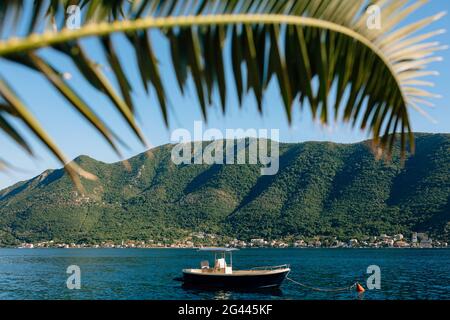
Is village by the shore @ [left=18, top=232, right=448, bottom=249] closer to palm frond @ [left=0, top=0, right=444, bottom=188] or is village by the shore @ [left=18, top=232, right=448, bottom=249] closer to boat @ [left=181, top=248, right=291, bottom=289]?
boat @ [left=181, top=248, right=291, bottom=289]

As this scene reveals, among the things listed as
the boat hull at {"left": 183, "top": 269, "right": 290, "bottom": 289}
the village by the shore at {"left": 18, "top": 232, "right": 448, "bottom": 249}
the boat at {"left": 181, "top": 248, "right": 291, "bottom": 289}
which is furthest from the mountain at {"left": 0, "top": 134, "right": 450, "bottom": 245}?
the boat hull at {"left": 183, "top": 269, "right": 290, "bottom": 289}

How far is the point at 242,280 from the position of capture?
140 ft

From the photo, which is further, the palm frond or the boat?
the boat

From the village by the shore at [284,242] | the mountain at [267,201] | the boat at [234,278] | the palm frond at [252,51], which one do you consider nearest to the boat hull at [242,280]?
the boat at [234,278]

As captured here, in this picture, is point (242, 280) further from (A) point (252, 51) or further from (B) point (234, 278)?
(A) point (252, 51)

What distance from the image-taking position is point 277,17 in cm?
148

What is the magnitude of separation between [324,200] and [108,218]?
74.9 m

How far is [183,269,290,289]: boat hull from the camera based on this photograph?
4209cm

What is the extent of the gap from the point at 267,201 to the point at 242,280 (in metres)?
129

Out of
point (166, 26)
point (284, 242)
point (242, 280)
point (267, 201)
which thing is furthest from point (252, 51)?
point (267, 201)

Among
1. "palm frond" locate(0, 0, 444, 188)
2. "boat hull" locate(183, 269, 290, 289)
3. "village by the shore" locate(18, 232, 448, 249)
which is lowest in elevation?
"village by the shore" locate(18, 232, 448, 249)

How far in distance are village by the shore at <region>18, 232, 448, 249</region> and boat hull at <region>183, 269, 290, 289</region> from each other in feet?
362

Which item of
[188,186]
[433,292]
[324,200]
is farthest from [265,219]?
[433,292]
